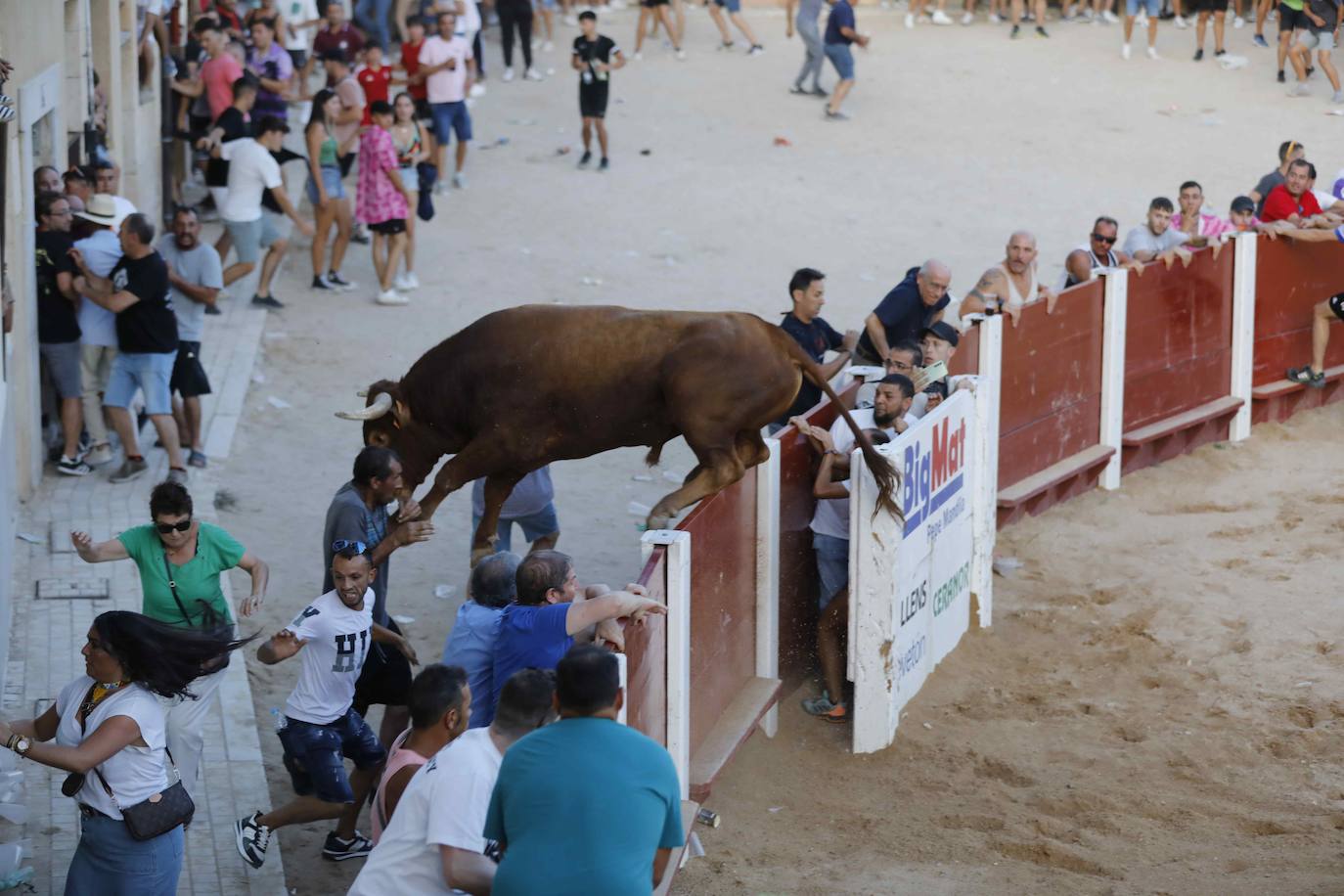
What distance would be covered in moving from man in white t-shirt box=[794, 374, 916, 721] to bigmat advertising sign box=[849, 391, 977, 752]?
0.18 meters

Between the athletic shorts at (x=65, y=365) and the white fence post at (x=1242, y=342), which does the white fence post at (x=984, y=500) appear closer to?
the white fence post at (x=1242, y=342)

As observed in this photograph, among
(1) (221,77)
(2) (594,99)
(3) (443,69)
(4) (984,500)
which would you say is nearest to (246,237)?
(1) (221,77)

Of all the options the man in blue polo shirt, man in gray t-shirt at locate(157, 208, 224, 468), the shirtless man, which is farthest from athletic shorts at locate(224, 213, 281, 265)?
the man in blue polo shirt

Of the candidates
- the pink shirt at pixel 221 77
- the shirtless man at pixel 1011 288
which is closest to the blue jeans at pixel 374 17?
the pink shirt at pixel 221 77

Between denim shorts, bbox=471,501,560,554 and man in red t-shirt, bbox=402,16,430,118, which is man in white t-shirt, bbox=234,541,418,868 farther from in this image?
man in red t-shirt, bbox=402,16,430,118

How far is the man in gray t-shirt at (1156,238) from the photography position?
12898 millimetres

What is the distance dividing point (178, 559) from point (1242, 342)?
925cm

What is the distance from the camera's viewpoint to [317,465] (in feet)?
38.9

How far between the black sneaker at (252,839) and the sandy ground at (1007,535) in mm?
256

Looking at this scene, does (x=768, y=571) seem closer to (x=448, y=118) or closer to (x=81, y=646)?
(x=81, y=646)

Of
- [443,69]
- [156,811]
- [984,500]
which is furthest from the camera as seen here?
[443,69]

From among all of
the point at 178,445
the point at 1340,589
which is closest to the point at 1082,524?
the point at 1340,589

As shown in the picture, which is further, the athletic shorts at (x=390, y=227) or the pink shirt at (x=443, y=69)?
the pink shirt at (x=443, y=69)

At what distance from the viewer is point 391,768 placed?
5.54 metres
